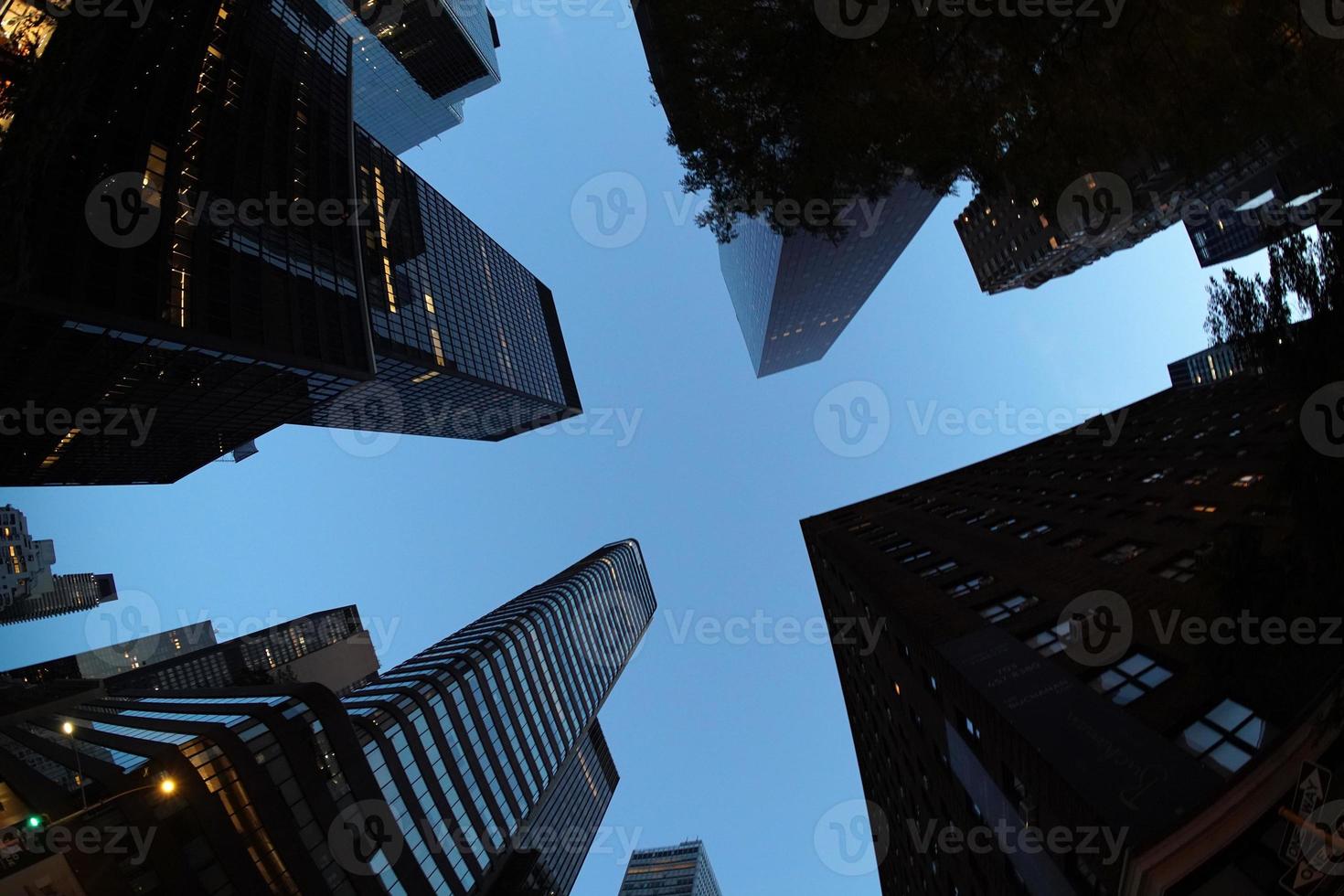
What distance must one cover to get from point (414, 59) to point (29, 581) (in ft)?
361

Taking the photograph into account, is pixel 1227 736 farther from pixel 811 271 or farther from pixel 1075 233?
pixel 1075 233

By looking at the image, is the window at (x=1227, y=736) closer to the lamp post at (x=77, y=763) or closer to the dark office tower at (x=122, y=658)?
the lamp post at (x=77, y=763)

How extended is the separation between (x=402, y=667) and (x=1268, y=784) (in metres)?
68.7

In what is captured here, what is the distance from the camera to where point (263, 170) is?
3725 cm

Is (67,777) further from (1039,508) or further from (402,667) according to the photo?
(1039,508)

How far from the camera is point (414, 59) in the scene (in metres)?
94.2

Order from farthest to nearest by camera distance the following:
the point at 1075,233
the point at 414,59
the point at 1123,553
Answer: the point at 414,59, the point at 1075,233, the point at 1123,553

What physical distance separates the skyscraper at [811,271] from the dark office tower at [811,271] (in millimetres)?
144

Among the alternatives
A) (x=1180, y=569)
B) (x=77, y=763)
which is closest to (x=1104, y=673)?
(x=1180, y=569)

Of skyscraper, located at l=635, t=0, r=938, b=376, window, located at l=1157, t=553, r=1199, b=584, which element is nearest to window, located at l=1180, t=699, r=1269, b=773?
window, located at l=1157, t=553, r=1199, b=584

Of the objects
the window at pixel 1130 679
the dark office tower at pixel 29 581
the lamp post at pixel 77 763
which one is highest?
the dark office tower at pixel 29 581

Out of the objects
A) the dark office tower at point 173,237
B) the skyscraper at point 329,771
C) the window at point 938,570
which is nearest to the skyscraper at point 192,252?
the dark office tower at point 173,237

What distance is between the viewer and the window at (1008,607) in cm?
2273

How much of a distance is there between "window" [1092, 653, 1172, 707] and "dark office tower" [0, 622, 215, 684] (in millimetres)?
168734
